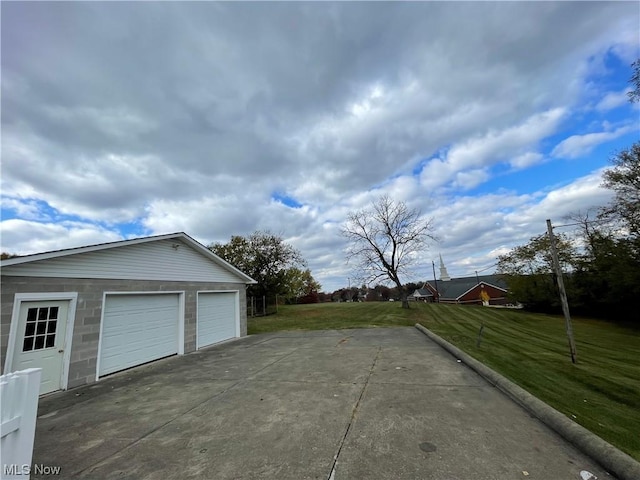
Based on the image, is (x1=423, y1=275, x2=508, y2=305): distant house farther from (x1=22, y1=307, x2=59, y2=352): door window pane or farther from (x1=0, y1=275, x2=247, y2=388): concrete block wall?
(x1=22, y1=307, x2=59, y2=352): door window pane

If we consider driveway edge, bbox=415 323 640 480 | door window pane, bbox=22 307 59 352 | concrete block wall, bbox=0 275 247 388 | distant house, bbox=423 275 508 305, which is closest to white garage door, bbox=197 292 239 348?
concrete block wall, bbox=0 275 247 388

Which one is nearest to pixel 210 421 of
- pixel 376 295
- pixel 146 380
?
pixel 146 380

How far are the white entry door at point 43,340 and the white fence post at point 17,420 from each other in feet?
16.4

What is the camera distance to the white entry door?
600 cm

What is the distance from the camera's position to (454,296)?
5562 centimetres

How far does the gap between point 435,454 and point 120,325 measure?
27.4 feet

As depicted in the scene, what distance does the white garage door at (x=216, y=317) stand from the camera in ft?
37.1

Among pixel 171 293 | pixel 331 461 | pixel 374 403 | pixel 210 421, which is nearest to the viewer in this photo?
pixel 331 461

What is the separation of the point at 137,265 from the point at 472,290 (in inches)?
2225

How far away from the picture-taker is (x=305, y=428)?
3.84 meters

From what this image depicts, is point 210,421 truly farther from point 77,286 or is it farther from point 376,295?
point 376,295

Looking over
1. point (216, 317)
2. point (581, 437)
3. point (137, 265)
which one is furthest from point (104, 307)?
point (581, 437)

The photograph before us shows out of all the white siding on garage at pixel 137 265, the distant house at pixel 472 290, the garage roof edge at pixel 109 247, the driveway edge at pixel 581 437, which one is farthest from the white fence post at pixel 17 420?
the distant house at pixel 472 290

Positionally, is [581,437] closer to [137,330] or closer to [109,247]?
[137,330]
